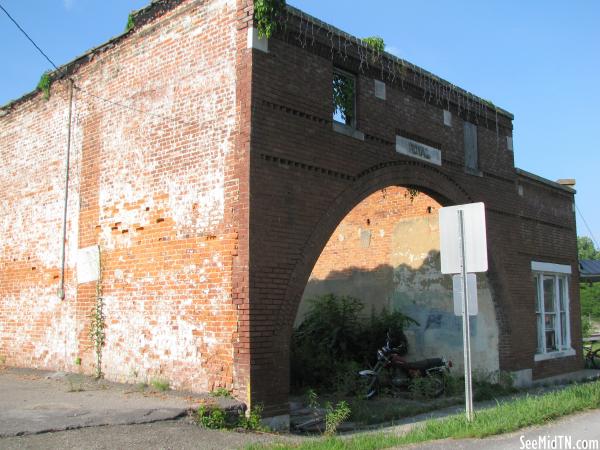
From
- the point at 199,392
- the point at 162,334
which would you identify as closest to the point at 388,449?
the point at 199,392

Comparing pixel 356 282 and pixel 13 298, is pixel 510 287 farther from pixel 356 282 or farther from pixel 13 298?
pixel 13 298

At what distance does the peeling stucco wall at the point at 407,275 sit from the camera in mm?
14492

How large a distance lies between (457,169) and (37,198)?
926cm

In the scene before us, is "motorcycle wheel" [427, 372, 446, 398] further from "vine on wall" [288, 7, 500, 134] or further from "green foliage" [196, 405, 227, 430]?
"green foliage" [196, 405, 227, 430]

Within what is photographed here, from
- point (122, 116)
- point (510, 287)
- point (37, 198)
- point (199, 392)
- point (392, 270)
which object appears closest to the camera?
point (199, 392)

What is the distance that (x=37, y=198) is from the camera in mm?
13672

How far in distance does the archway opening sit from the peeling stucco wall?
0.9 inches

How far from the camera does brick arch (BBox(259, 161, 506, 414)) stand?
372 inches

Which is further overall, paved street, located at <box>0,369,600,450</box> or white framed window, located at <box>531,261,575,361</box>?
white framed window, located at <box>531,261,575,361</box>

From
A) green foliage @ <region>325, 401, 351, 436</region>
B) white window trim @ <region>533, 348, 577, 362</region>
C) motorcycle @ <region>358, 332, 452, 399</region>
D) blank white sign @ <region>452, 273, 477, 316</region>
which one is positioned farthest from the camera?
white window trim @ <region>533, 348, 577, 362</region>

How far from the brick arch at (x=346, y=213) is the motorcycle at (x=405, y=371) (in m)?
1.59

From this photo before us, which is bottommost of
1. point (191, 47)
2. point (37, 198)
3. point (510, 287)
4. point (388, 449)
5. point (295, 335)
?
point (388, 449)

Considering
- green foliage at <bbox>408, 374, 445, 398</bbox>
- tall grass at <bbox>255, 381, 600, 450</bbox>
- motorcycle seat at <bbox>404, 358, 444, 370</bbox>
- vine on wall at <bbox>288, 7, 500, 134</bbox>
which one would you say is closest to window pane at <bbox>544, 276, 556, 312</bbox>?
vine on wall at <bbox>288, 7, 500, 134</bbox>

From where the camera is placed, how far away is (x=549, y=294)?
17188mm
